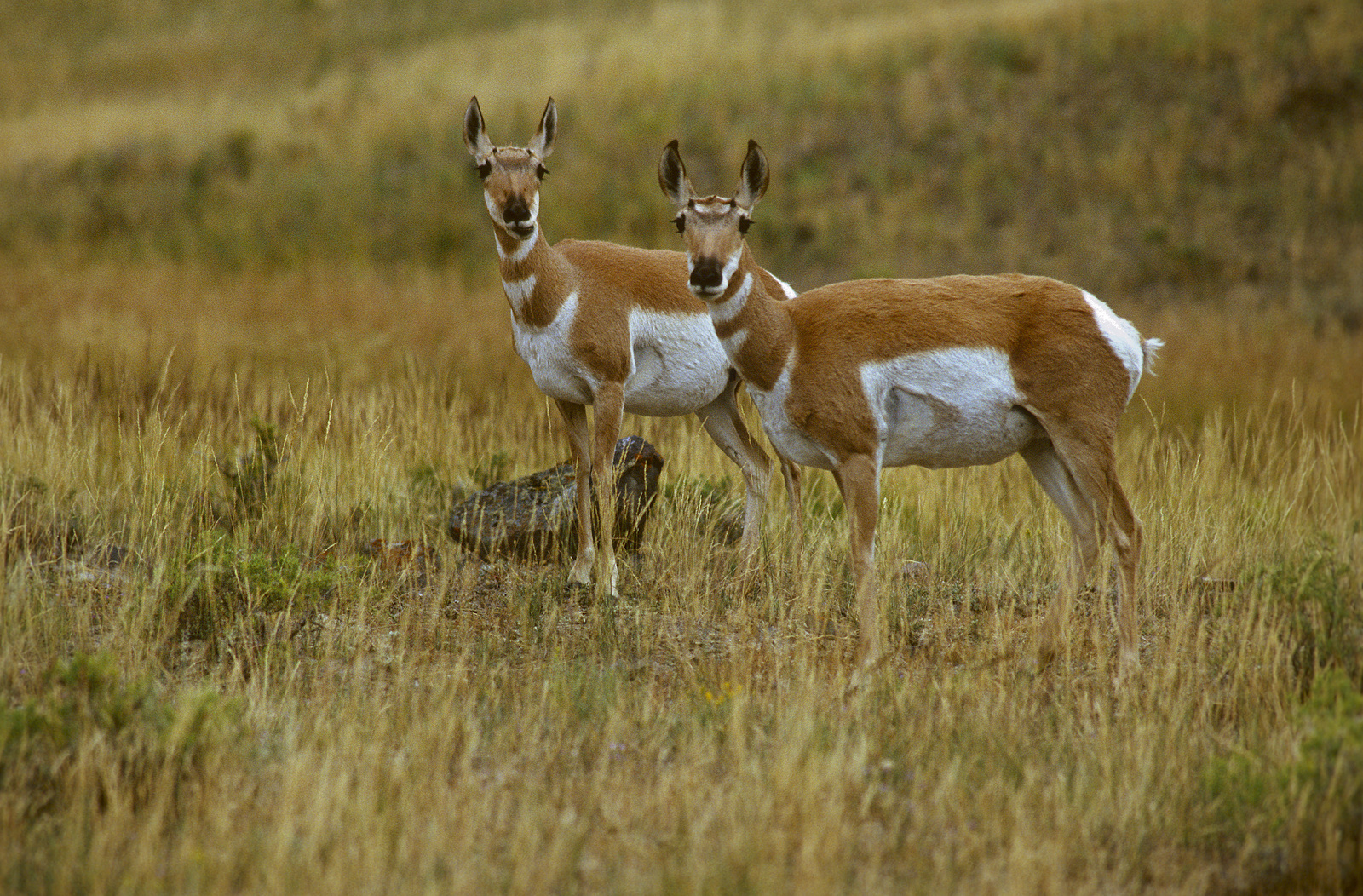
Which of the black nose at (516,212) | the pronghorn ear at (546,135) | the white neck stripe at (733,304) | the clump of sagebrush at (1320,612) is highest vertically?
the pronghorn ear at (546,135)

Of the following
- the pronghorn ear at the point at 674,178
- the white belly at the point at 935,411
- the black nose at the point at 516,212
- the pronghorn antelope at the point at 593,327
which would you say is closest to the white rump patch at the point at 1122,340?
the white belly at the point at 935,411

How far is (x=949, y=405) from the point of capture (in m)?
5.44

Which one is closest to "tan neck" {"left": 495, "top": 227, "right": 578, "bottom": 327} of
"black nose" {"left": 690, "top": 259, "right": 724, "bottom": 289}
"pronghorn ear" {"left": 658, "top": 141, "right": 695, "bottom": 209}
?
"pronghorn ear" {"left": 658, "top": 141, "right": 695, "bottom": 209}

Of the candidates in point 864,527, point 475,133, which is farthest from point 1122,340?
point 475,133

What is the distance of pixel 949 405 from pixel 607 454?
211 centimetres

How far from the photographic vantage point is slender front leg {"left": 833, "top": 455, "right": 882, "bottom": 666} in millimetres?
5461

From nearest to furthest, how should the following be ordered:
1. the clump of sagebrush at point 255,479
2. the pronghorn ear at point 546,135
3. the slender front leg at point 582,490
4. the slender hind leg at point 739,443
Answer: the pronghorn ear at point 546,135, the slender front leg at point 582,490, the clump of sagebrush at point 255,479, the slender hind leg at point 739,443

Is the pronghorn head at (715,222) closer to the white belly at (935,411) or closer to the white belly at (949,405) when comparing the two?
the white belly at (935,411)

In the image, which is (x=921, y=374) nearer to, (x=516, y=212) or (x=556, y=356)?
(x=556, y=356)

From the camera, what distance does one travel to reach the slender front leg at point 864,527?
546 cm

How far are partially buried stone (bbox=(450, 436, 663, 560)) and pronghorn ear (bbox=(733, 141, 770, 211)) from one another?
2.30 meters

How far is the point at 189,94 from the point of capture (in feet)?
116

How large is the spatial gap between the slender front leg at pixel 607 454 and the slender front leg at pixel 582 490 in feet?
0.46

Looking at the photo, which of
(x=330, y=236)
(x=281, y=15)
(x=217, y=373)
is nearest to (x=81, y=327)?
(x=217, y=373)
